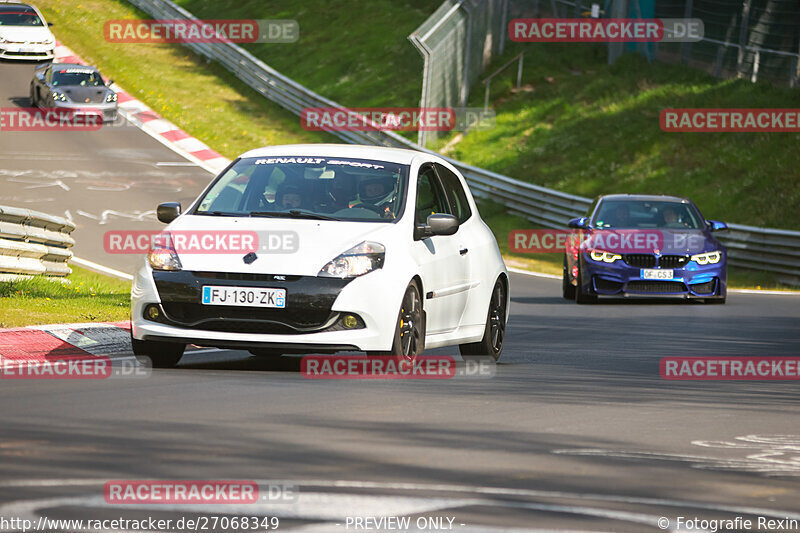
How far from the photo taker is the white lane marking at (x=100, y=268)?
67.8ft

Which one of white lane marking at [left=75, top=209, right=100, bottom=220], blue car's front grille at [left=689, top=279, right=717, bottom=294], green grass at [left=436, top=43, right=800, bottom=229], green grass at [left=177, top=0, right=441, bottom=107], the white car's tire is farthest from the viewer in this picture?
green grass at [left=177, top=0, right=441, bottom=107]

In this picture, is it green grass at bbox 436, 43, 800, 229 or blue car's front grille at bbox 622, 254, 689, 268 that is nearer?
blue car's front grille at bbox 622, 254, 689, 268

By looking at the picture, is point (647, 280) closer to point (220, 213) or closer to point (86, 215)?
point (220, 213)

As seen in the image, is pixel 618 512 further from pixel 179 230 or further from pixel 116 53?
pixel 116 53

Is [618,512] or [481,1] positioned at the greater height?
[618,512]

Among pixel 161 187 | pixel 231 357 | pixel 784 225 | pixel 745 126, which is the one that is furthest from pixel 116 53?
pixel 231 357

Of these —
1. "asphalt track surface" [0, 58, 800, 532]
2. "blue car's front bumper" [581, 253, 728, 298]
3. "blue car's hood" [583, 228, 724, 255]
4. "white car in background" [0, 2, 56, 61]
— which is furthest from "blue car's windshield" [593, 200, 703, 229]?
"white car in background" [0, 2, 56, 61]

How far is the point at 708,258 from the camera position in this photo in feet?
65.4

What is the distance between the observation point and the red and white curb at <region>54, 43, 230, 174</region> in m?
35.6

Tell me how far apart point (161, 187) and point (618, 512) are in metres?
26.1

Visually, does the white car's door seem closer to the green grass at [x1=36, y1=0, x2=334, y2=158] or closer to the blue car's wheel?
the blue car's wheel

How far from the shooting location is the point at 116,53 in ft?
155

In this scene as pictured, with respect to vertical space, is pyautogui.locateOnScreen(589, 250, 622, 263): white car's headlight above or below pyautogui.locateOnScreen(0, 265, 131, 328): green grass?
below

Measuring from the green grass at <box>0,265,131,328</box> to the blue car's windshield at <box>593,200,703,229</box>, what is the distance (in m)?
6.94
